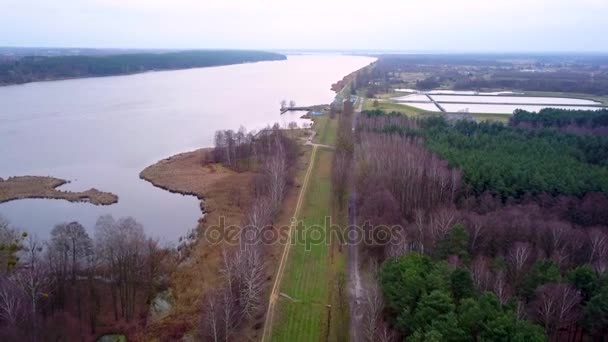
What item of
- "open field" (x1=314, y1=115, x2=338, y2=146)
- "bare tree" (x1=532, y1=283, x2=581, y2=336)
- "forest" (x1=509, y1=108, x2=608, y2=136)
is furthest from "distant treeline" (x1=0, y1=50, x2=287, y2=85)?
"bare tree" (x1=532, y1=283, x2=581, y2=336)

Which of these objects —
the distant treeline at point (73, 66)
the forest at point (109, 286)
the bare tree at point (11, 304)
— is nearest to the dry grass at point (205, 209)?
the forest at point (109, 286)

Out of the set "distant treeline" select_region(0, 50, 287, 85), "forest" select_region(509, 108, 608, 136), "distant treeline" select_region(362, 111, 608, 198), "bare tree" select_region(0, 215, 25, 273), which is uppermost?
"distant treeline" select_region(0, 50, 287, 85)

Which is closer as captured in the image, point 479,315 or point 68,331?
point 479,315

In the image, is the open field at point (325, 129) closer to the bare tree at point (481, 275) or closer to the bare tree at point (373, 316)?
the bare tree at point (481, 275)

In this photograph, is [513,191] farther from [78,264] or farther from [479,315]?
[78,264]

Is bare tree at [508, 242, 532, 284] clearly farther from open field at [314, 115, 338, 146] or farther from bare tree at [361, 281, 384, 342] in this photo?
open field at [314, 115, 338, 146]

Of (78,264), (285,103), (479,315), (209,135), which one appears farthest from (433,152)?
(285,103)
